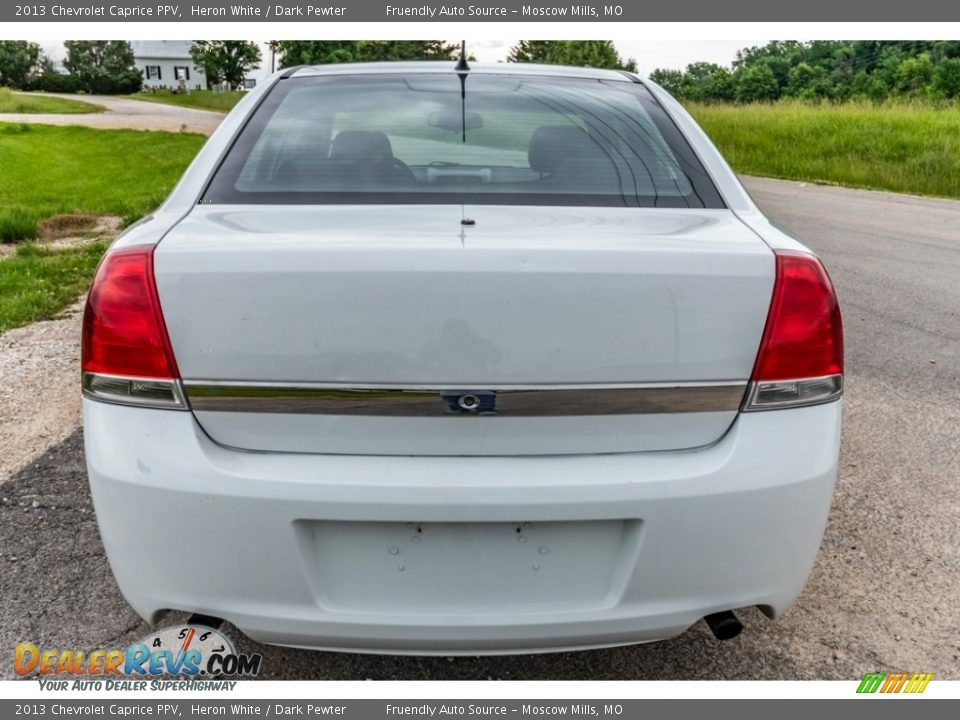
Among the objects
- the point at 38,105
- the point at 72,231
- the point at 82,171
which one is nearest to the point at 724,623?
the point at 72,231

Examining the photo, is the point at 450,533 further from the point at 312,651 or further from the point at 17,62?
the point at 17,62

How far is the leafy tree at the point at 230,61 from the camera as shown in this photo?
62812 mm

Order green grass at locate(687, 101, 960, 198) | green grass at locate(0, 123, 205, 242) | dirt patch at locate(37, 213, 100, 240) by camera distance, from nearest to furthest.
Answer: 1. dirt patch at locate(37, 213, 100, 240)
2. green grass at locate(0, 123, 205, 242)
3. green grass at locate(687, 101, 960, 198)

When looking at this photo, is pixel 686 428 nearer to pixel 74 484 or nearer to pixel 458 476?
pixel 458 476

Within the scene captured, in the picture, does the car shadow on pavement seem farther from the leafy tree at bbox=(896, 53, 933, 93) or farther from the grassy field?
the leafy tree at bbox=(896, 53, 933, 93)

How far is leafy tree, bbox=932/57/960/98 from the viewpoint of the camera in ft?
148

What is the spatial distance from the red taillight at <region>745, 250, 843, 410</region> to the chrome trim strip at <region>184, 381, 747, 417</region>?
0.56ft

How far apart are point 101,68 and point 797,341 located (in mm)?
68752

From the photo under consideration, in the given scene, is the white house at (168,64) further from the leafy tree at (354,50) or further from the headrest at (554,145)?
the headrest at (554,145)

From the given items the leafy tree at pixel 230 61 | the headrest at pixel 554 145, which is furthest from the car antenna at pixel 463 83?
the leafy tree at pixel 230 61

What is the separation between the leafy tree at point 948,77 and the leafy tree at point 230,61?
Result: 1810 inches

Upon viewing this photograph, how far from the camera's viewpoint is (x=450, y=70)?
9.67 ft

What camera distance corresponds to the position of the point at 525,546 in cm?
176

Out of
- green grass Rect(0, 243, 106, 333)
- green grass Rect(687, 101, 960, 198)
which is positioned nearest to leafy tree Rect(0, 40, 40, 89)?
green grass Rect(687, 101, 960, 198)
